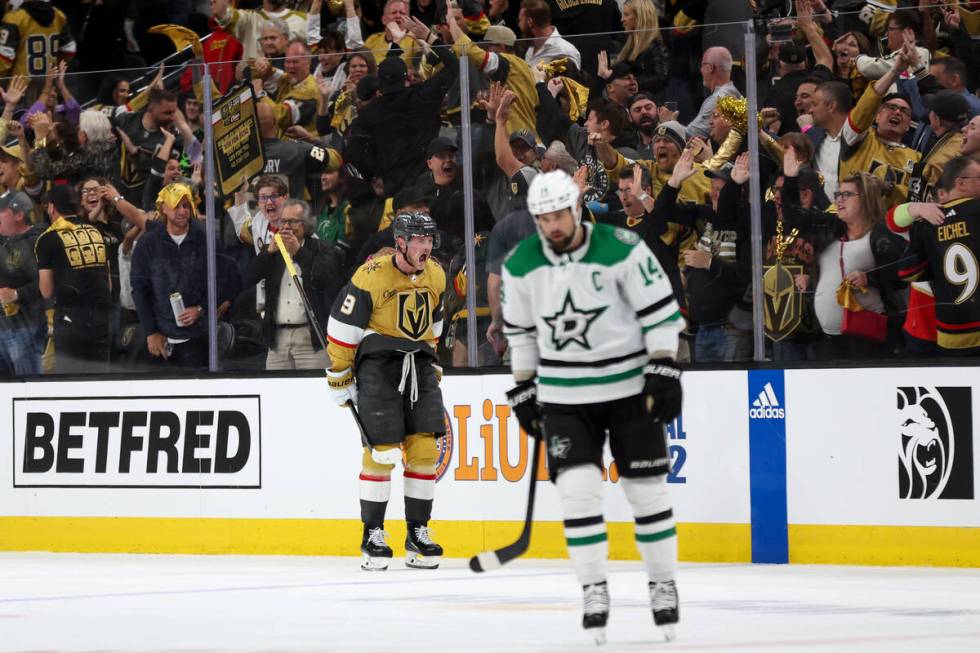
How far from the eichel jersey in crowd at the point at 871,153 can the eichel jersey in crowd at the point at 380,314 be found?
2.13 m

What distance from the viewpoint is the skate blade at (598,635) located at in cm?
503

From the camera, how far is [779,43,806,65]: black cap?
7.62 m

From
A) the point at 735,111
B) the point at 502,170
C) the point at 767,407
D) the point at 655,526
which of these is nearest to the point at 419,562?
the point at 767,407

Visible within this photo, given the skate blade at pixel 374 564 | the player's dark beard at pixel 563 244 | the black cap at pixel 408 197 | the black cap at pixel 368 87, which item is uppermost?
the black cap at pixel 368 87

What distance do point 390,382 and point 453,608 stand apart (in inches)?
75.1

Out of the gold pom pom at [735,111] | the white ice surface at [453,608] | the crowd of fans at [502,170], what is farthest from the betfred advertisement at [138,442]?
the gold pom pom at [735,111]

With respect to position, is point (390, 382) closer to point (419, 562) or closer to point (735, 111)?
point (419, 562)

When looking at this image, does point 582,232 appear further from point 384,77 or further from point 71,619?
point 384,77

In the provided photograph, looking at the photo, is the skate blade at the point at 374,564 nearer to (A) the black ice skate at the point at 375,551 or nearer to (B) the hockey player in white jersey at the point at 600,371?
(A) the black ice skate at the point at 375,551

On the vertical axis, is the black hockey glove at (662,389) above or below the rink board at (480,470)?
above

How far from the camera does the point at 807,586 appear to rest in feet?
Answer: 22.1

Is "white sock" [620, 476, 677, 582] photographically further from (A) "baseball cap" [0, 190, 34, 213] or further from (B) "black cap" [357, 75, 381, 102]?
(A) "baseball cap" [0, 190, 34, 213]

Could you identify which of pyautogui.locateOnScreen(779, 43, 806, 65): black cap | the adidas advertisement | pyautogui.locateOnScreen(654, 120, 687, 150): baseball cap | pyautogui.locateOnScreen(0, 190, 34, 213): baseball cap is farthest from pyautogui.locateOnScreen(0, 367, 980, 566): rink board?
pyautogui.locateOnScreen(779, 43, 806, 65): black cap

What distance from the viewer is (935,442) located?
7.30 metres
